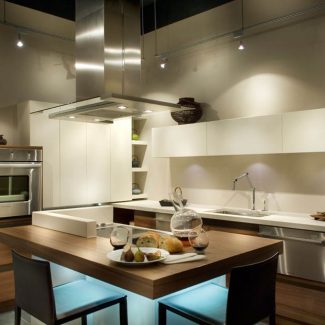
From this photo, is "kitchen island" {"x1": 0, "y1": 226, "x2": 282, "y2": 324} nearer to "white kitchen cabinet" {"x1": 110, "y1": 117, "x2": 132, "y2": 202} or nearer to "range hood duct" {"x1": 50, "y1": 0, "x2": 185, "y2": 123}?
"range hood duct" {"x1": 50, "y1": 0, "x2": 185, "y2": 123}

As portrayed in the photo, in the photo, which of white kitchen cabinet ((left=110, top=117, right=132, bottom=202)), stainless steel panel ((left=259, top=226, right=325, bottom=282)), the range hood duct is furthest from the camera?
white kitchen cabinet ((left=110, top=117, right=132, bottom=202))

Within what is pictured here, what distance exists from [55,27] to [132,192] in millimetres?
2715

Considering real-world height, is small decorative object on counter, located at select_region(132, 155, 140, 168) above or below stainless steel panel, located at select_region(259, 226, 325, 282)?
above

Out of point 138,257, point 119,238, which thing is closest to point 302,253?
point 119,238

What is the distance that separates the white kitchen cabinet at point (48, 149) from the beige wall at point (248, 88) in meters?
1.60

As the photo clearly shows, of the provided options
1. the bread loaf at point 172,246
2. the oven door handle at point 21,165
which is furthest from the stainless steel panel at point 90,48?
the oven door handle at point 21,165

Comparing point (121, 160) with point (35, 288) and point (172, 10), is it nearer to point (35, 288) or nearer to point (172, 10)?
point (172, 10)

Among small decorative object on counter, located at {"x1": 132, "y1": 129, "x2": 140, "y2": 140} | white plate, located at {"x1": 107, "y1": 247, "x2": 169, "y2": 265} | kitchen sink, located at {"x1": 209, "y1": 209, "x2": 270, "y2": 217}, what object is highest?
small decorative object on counter, located at {"x1": 132, "y1": 129, "x2": 140, "y2": 140}

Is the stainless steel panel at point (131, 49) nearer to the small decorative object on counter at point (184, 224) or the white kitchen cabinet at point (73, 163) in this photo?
the small decorative object on counter at point (184, 224)

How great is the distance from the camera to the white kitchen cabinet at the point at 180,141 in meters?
4.73

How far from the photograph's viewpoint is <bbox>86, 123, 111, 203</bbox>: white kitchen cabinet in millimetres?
5266

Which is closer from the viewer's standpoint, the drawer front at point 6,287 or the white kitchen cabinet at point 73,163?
the drawer front at point 6,287

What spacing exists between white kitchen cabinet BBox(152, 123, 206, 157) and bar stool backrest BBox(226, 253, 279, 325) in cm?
274

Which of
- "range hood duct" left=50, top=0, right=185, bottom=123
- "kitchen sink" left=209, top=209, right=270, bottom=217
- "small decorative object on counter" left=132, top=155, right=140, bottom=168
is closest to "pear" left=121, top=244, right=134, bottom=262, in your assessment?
"range hood duct" left=50, top=0, right=185, bottom=123
